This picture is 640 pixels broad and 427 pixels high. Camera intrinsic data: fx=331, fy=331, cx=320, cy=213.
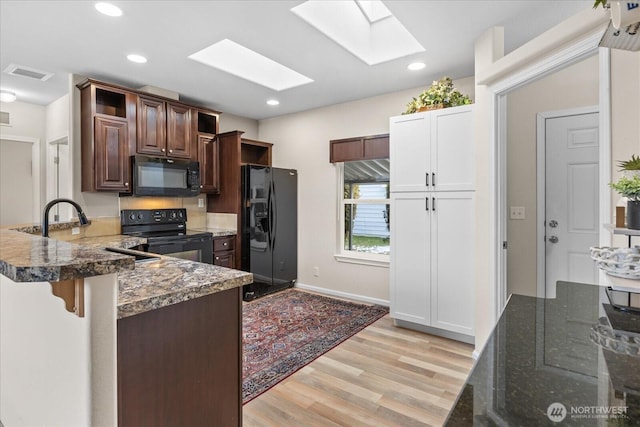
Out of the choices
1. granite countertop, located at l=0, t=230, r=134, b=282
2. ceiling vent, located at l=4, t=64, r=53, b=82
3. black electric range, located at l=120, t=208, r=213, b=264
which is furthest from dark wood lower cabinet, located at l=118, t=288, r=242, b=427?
ceiling vent, located at l=4, t=64, r=53, b=82

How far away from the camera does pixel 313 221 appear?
462 cm

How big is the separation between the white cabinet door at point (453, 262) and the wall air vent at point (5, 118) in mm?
5088

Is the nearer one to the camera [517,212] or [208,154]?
[517,212]

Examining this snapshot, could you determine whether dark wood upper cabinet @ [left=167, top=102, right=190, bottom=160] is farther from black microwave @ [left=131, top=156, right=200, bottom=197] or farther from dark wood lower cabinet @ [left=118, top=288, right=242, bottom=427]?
dark wood lower cabinet @ [left=118, top=288, right=242, bottom=427]

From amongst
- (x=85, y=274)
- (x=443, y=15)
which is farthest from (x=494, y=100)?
(x=85, y=274)

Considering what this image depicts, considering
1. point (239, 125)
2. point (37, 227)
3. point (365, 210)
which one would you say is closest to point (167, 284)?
point (37, 227)

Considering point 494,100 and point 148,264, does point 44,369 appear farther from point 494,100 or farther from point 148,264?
point 494,100

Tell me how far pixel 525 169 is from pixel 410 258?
1.30 m

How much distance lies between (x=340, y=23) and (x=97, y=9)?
1.68 meters

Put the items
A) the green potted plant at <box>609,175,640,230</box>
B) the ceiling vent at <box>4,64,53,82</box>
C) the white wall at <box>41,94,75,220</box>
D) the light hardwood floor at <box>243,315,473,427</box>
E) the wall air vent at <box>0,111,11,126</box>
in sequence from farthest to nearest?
the white wall at <box>41,94,75,220</box>
the wall air vent at <box>0,111,11,126</box>
the ceiling vent at <box>4,64,53,82</box>
the light hardwood floor at <box>243,315,473,427</box>
the green potted plant at <box>609,175,640,230</box>

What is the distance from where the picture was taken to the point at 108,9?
7.07ft

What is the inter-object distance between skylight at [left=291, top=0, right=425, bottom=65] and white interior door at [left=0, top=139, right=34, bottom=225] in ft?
14.0

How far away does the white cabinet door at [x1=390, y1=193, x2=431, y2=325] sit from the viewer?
307 cm

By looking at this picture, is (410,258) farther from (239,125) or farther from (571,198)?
(239,125)
